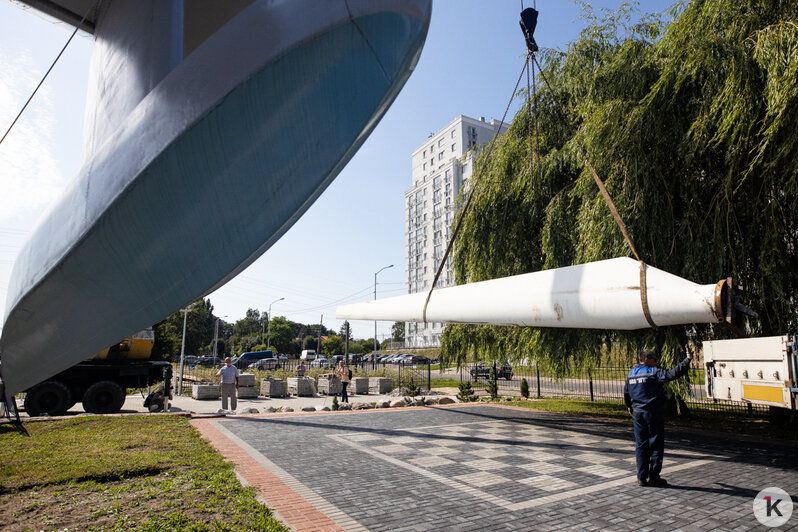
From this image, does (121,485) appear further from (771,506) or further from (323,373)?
(323,373)

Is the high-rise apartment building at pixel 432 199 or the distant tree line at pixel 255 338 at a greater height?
the high-rise apartment building at pixel 432 199

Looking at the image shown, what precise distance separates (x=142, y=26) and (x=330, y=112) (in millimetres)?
1415

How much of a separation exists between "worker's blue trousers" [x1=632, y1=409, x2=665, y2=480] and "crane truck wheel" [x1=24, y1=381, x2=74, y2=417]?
1456 centimetres

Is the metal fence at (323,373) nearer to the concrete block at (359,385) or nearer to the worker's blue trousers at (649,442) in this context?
the concrete block at (359,385)

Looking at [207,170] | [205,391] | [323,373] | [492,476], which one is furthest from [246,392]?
[207,170]

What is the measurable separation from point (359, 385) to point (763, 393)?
17.9 m

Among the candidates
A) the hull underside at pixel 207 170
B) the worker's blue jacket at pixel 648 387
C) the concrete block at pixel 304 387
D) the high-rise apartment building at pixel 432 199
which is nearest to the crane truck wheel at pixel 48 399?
the concrete block at pixel 304 387

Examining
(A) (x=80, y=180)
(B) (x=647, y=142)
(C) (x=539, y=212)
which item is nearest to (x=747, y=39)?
(B) (x=647, y=142)

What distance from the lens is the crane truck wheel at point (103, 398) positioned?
45.5ft

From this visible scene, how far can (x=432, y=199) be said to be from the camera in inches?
2857

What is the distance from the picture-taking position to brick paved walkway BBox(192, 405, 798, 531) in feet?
15.0

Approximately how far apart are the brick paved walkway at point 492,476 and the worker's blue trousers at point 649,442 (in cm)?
25

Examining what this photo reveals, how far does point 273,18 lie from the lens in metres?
2.18

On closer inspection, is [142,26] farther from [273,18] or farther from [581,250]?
[581,250]
